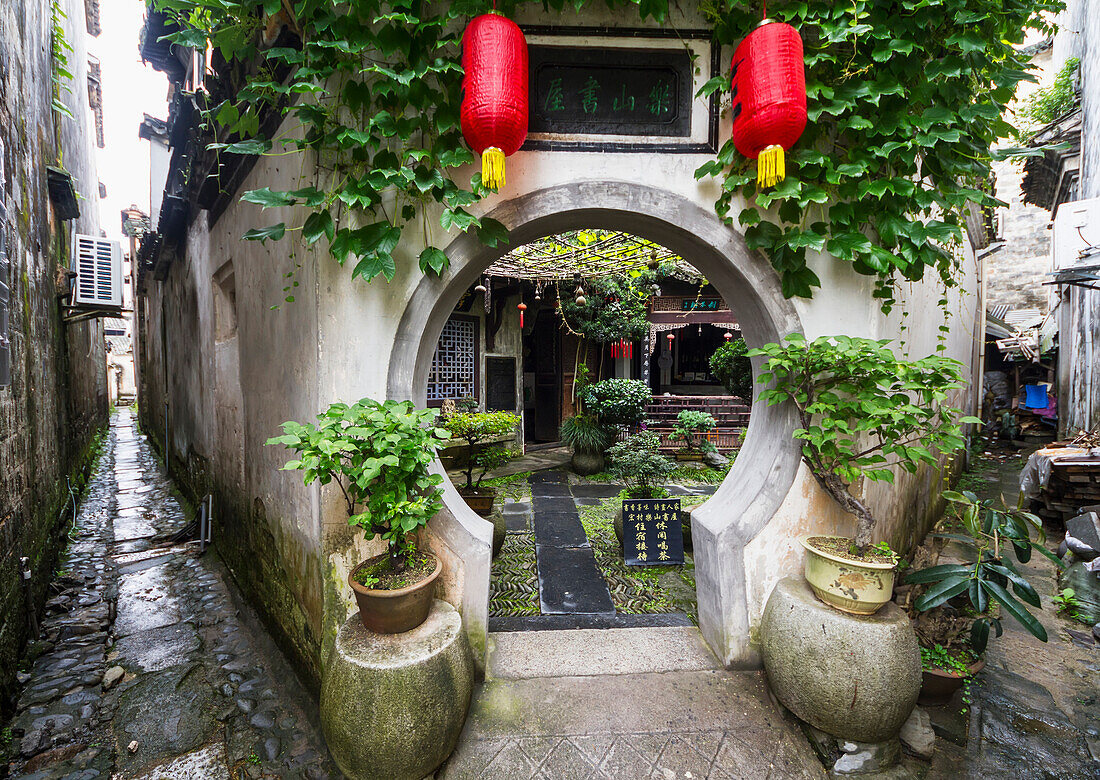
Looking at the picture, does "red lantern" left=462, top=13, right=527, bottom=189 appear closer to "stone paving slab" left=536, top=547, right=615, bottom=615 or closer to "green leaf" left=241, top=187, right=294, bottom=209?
"green leaf" left=241, top=187, right=294, bottom=209

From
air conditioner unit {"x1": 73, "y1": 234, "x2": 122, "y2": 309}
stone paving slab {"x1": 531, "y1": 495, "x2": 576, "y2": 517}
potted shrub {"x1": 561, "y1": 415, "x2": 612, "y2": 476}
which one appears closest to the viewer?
stone paving slab {"x1": 531, "y1": 495, "x2": 576, "y2": 517}

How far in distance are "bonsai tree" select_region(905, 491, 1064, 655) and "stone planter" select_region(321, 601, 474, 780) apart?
2.79m

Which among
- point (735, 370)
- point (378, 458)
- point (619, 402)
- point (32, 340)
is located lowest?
point (619, 402)

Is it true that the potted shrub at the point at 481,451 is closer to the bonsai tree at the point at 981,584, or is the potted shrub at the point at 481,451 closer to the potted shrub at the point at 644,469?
the potted shrub at the point at 644,469

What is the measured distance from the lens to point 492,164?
2312 millimetres

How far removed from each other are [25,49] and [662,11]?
Answer: 7.16 m

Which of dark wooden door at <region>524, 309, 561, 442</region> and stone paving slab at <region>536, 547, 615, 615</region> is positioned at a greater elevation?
dark wooden door at <region>524, 309, 561, 442</region>

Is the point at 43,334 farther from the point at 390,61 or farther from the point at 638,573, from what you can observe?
the point at 638,573

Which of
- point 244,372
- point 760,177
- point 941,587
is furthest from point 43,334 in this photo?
point 941,587

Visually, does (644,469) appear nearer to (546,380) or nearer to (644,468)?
(644,468)

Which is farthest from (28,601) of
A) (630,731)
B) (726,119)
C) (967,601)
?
(967,601)

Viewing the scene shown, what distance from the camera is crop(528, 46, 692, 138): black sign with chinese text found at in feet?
8.93

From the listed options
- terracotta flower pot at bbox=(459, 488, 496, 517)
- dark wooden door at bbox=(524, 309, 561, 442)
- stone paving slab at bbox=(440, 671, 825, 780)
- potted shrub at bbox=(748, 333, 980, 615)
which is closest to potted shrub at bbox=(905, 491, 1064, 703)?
potted shrub at bbox=(748, 333, 980, 615)

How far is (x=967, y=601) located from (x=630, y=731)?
2.55m
